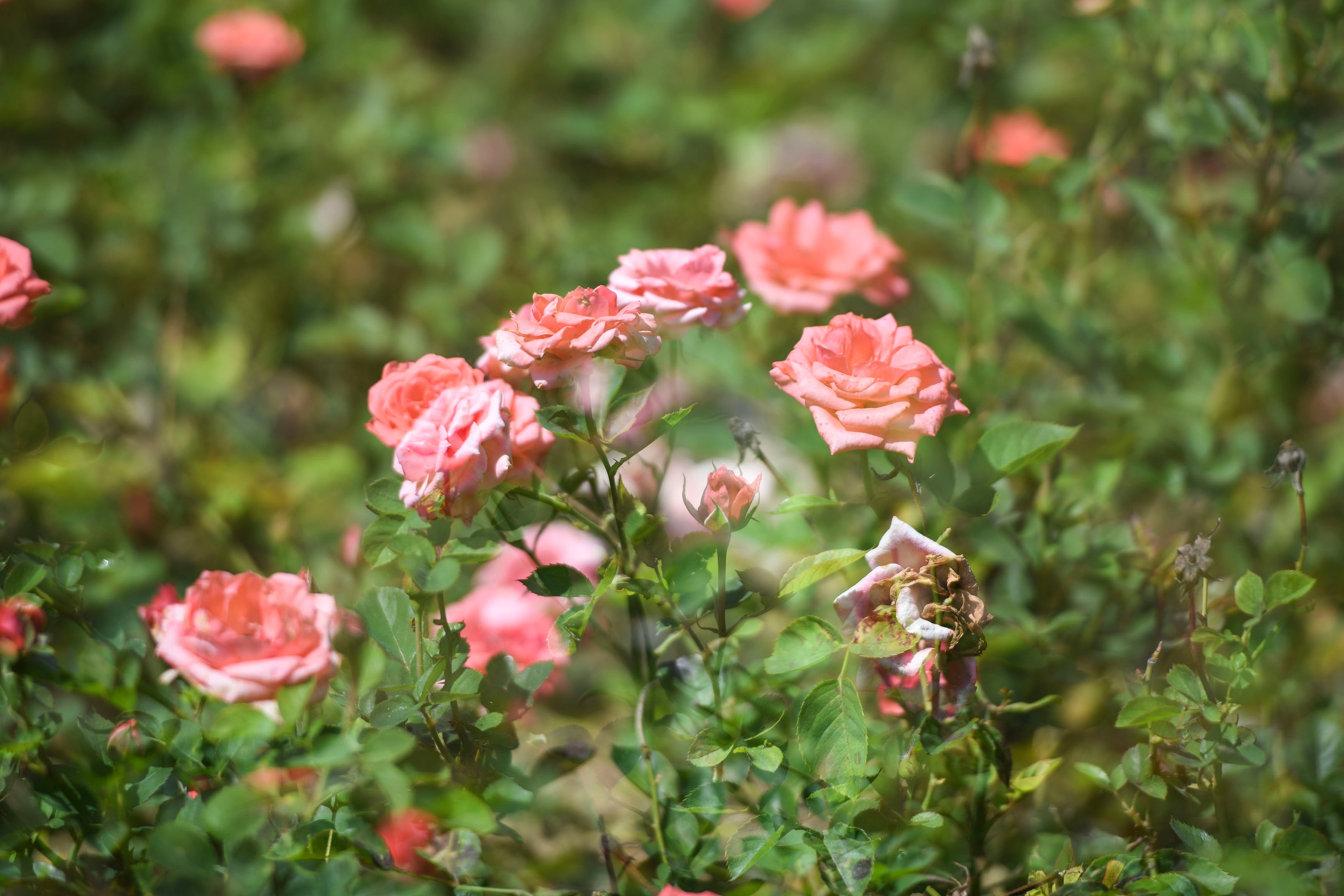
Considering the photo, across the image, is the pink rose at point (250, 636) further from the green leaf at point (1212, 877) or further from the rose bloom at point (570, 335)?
the green leaf at point (1212, 877)

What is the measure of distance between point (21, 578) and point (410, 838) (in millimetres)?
419

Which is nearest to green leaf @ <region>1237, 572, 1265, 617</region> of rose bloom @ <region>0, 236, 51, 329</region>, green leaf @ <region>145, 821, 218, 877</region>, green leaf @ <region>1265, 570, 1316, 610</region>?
green leaf @ <region>1265, 570, 1316, 610</region>

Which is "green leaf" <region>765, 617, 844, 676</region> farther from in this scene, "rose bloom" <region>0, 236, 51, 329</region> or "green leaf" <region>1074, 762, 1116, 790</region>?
"rose bloom" <region>0, 236, 51, 329</region>

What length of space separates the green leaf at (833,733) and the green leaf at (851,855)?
53mm

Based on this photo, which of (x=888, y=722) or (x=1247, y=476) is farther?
(x=1247, y=476)

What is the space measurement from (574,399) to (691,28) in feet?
6.06

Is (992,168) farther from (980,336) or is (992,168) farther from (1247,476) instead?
(1247,476)

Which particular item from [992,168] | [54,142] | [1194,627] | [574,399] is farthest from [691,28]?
[1194,627]

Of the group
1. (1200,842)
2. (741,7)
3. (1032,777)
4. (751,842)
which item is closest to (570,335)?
(751,842)

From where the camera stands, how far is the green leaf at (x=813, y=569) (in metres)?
0.80

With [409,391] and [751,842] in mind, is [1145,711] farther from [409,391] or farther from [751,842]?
[409,391]

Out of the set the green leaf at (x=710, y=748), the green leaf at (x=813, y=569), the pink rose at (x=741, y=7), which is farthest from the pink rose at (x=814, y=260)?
the pink rose at (x=741, y=7)

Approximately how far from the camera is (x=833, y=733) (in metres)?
0.79

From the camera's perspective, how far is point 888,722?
38.4 inches
